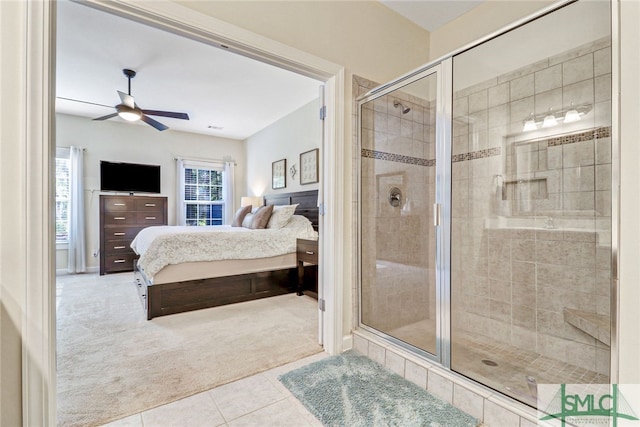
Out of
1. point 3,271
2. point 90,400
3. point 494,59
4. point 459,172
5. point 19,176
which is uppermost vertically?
point 494,59

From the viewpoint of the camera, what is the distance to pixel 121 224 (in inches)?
201

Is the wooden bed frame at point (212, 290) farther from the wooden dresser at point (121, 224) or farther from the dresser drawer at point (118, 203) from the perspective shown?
the dresser drawer at point (118, 203)

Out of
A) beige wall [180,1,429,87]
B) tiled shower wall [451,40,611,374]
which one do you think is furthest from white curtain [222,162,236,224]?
tiled shower wall [451,40,611,374]

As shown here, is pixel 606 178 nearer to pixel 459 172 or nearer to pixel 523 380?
pixel 459 172

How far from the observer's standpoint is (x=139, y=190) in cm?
556

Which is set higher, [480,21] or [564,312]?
[480,21]

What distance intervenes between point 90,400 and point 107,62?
11.0ft

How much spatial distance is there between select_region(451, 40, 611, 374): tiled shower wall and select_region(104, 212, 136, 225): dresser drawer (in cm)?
529

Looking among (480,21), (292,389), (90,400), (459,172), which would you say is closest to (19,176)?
(90,400)

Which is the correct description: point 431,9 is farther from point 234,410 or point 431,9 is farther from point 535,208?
point 234,410

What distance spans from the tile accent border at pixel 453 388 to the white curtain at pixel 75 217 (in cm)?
525

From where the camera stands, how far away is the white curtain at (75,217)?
16.3 feet

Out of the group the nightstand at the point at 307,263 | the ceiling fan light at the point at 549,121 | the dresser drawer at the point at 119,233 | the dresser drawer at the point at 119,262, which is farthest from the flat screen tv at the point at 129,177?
the ceiling fan light at the point at 549,121

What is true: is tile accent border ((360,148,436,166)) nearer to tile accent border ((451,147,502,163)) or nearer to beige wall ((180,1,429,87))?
tile accent border ((451,147,502,163))
